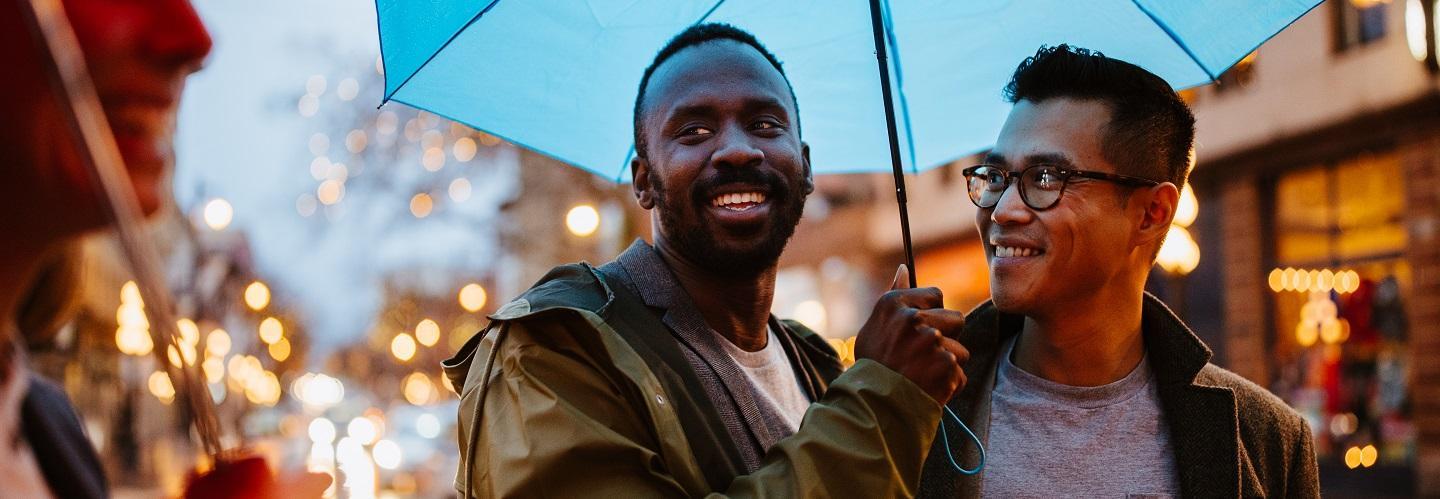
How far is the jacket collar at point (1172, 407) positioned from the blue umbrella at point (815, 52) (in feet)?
2.22

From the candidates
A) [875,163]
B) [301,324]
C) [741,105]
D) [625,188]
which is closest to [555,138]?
[741,105]

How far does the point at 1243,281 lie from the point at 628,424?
16767 millimetres

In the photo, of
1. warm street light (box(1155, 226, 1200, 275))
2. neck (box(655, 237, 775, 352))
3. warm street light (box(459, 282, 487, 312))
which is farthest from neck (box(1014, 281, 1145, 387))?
warm street light (box(459, 282, 487, 312))

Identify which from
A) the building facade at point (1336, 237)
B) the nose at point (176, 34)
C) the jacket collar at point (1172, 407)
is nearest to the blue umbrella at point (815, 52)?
the jacket collar at point (1172, 407)

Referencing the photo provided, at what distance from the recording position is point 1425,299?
13906 mm

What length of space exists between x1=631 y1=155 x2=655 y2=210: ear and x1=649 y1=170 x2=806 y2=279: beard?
9 centimetres

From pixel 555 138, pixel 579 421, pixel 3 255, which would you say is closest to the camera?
pixel 3 255

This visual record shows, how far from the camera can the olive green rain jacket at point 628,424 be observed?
2.20 metres

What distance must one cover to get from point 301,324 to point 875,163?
175ft

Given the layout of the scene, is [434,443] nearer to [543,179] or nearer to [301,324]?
[543,179]

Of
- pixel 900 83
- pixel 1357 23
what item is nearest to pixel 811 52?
pixel 900 83

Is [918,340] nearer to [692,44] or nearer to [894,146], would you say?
[894,146]

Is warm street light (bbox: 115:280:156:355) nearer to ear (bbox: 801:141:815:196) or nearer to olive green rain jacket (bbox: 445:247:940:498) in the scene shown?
olive green rain jacket (bbox: 445:247:940:498)

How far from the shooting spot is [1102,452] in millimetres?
2723
